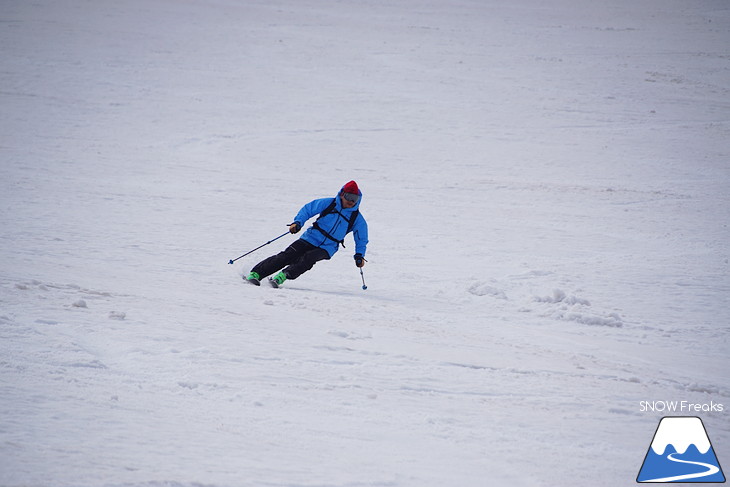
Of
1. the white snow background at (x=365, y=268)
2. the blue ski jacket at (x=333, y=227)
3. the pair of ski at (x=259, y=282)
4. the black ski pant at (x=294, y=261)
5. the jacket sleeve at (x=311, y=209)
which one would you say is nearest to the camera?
the white snow background at (x=365, y=268)

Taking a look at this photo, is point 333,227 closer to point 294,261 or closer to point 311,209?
point 311,209

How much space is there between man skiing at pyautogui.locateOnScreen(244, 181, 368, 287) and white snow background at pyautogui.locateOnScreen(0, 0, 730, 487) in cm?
33

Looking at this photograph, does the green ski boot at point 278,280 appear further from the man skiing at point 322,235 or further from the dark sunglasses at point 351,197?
the dark sunglasses at point 351,197

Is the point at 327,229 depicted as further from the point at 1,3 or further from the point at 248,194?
the point at 1,3

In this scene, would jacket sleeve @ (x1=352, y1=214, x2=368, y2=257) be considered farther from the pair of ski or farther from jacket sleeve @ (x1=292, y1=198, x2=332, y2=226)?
the pair of ski

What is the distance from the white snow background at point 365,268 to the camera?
13.0 feet

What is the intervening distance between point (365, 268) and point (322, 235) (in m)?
1.42

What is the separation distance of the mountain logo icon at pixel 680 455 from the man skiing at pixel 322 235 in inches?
158

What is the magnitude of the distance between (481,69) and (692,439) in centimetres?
2288

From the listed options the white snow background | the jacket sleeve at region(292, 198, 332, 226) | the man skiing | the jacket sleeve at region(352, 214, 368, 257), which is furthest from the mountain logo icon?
the jacket sleeve at region(292, 198, 332, 226)

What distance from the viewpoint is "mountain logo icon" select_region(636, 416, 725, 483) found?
396 cm

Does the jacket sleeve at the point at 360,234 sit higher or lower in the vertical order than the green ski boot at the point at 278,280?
higher

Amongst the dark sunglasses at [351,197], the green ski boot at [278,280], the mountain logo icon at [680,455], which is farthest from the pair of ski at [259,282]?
the mountain logo icon at [680,455]

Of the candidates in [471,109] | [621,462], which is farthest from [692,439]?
[471,109]
